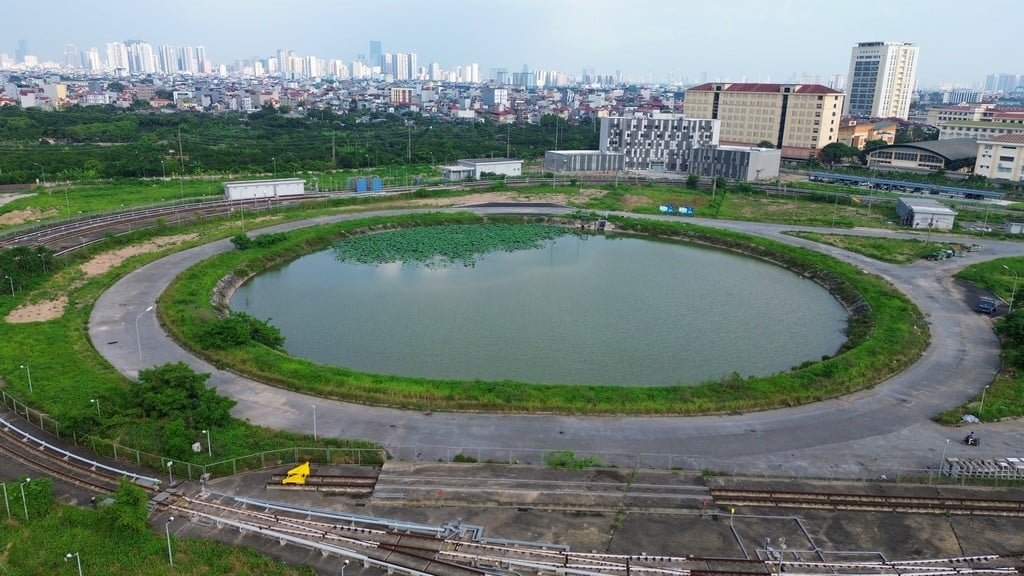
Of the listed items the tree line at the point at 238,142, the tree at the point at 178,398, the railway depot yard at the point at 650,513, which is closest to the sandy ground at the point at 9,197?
the tree line at the point at 238,142

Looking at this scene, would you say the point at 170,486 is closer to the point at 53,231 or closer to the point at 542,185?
the point at 53,231

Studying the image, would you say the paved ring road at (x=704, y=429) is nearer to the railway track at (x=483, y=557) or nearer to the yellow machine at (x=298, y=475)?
the yellow machine at (x=298, y=475)

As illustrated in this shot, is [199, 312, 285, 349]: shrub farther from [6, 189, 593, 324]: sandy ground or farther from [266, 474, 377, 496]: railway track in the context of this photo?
[266, 474, 377, 496]: railway track

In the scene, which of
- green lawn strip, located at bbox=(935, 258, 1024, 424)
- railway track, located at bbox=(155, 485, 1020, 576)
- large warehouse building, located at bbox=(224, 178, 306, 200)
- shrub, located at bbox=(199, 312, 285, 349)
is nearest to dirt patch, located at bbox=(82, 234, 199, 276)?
large warehouse building, located at bbox=(224, 178, 306, 200)

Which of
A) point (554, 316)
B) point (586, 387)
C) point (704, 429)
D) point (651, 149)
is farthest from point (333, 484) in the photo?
point (651, 149)

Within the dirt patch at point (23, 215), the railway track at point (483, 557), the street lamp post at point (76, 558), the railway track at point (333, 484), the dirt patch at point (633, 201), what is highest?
the dirt patch at point (633, 201)

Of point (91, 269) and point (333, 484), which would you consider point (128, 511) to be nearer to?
point (333, 484)
